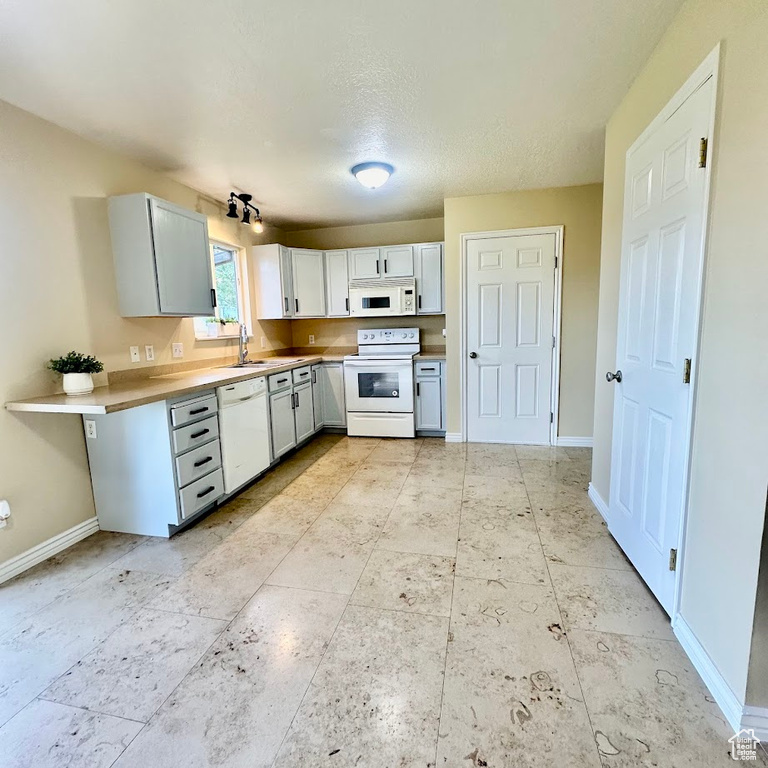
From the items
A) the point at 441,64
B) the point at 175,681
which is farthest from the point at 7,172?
the point at 175,681

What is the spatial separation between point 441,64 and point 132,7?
1.26m

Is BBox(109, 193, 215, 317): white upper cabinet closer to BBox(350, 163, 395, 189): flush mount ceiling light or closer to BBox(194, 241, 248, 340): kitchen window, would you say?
BBox(194, 241, 248, 340): kitchen window

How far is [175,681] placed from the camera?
1411mm

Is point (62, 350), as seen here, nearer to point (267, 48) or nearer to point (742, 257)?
point (267, 48)

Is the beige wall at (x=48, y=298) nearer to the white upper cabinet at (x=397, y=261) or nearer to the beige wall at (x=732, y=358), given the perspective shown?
the white upper cabinet at (x=397, y=261)

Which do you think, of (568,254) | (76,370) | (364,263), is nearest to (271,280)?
(364,263)

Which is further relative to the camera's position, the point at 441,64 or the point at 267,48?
the point at 441,64

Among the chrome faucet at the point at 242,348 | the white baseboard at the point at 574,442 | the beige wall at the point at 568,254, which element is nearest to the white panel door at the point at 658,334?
the beige wall at the point at 568,254

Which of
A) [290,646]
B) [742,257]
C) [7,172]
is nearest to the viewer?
[742,257]

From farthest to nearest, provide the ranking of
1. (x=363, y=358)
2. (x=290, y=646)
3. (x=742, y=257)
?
1. (x=363, y=358)
2. (x=290, y=646)
3. (x=742, y=257)

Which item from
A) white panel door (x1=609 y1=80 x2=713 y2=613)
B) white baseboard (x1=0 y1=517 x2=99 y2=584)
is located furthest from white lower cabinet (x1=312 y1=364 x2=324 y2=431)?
white panel door (x1=609 y1=80 x2=713 y2=613)

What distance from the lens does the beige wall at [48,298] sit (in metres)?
2.06

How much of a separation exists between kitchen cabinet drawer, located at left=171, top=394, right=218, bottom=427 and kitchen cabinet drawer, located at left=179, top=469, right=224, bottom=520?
1.34 ft

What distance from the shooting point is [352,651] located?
1519mm
